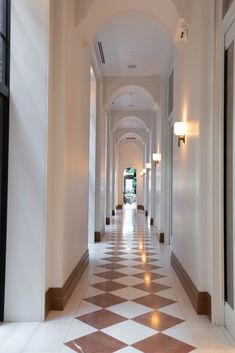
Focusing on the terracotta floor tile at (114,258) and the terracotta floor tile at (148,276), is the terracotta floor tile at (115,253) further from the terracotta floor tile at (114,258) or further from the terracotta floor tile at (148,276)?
the terracotta floor tile at (148,276)

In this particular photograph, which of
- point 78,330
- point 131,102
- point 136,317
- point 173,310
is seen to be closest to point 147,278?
point 173,310

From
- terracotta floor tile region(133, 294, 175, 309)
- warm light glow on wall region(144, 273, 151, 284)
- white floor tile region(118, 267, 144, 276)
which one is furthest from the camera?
white floor tile region(118, 267, 144, 276)

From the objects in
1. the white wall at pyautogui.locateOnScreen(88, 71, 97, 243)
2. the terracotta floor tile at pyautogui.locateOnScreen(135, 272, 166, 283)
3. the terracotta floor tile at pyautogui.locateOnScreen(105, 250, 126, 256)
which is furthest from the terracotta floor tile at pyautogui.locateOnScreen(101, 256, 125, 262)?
the white wall at pyautogui.locateOnScreen(88, 71, 97, 243)

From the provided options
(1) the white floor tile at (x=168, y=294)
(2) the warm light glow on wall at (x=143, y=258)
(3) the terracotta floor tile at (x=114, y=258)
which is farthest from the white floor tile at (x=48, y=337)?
(2) the warm light glow on wall at (x=143, y=258)

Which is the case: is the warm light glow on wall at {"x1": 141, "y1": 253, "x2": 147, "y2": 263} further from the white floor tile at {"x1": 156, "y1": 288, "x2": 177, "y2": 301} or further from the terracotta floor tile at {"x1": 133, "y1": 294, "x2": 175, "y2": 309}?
the terracotta floor tile at {"x1": 133, "y1": 294, "x2": 175, "y2": 309}

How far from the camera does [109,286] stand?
4641 millimetres

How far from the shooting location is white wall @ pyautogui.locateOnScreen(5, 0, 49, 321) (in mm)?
3348

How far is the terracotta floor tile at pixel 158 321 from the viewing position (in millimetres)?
3293

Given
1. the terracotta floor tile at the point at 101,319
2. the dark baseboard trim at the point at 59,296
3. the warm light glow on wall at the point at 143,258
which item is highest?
the dark baseboard trim at the point at 59,296

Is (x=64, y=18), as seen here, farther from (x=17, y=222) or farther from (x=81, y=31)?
(x=17, y=222)

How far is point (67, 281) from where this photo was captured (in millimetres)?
4047

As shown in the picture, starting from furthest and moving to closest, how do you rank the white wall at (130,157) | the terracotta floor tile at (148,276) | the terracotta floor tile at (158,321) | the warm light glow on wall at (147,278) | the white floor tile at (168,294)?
the white wall at (130,157), the terracotta floor tile at (148,276), the warm light glow on wall at (147,278), the white floor tile at (168,294), the terracotta floor tile at (158,321)

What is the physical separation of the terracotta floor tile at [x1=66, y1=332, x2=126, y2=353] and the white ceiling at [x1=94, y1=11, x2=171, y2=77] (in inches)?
207

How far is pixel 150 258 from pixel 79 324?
3378 mm
